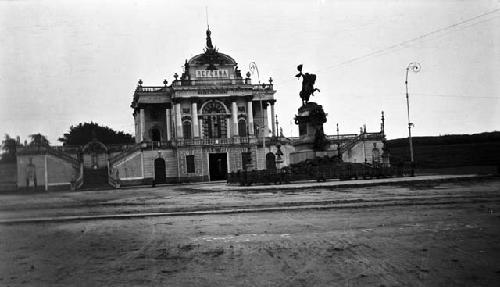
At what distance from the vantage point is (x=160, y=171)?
52438mm

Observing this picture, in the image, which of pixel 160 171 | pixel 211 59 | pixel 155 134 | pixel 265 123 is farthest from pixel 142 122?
pixel 265 123

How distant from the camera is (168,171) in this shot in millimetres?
52625

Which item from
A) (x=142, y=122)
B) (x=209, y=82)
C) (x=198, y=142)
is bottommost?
(x=198, y=142)

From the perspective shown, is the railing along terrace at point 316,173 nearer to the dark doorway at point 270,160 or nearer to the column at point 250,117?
the dark doorway at point 270,160

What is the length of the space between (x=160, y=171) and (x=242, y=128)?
12.2 metres

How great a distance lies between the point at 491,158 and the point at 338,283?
184 ft

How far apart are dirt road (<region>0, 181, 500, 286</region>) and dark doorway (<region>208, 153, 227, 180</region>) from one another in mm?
41198

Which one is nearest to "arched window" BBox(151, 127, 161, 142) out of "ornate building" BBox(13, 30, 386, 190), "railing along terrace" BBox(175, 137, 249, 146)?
"ornate building" BBox(13, 30, 386, 190)

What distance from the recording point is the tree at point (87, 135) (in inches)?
3372

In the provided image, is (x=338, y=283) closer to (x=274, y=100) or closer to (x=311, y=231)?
(x=311, y=231)

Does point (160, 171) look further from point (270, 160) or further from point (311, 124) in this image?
point (311, 124)

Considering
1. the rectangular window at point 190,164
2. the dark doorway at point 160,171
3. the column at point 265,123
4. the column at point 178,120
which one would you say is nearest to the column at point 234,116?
the column at point 265,123

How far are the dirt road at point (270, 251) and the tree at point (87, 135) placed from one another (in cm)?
7658

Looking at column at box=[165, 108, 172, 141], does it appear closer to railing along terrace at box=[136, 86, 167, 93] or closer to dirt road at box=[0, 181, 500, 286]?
railing along terrace at box=[136, 86, 167, 93]
